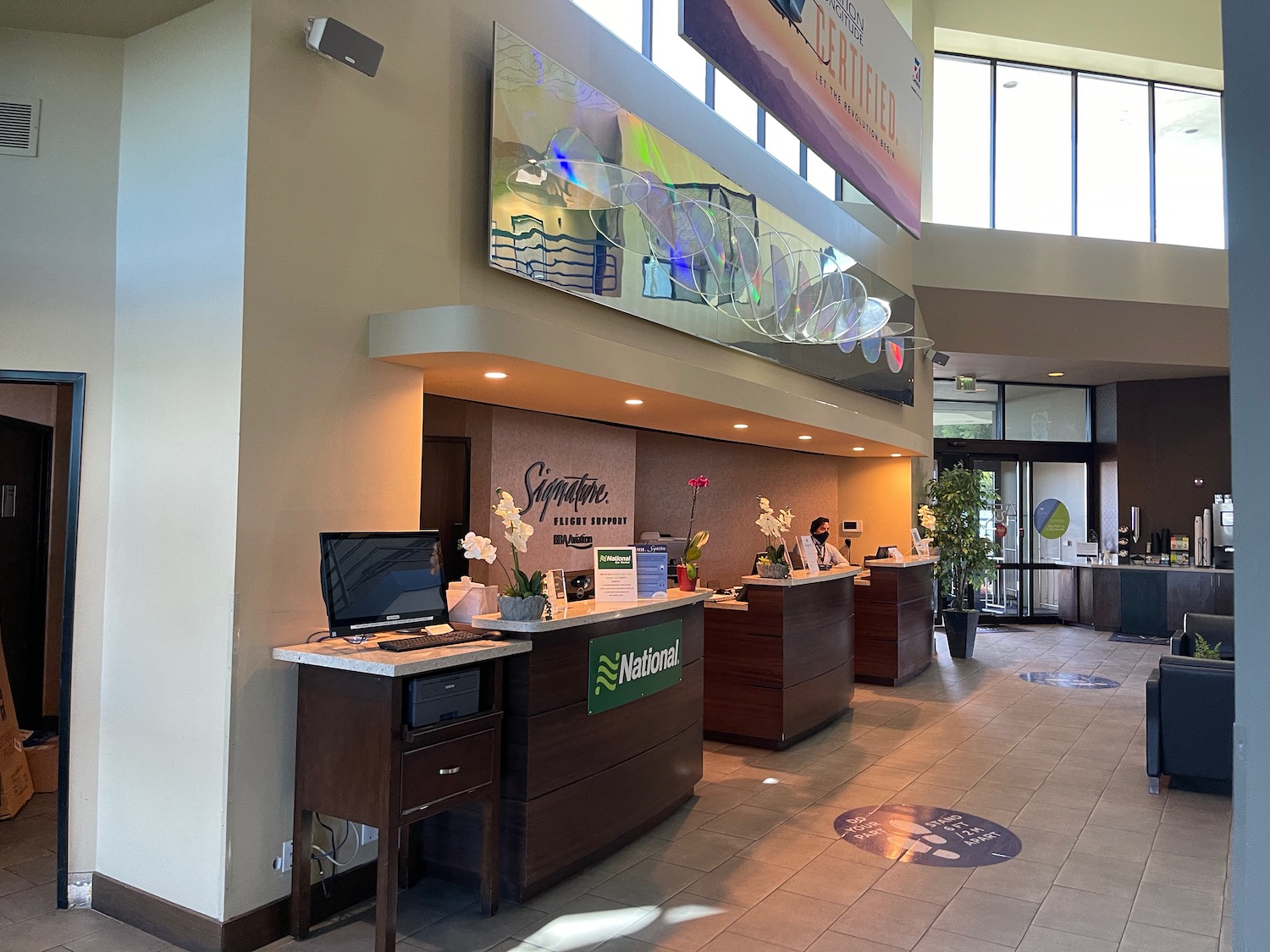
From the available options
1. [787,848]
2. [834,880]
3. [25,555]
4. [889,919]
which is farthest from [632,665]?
[25,555]

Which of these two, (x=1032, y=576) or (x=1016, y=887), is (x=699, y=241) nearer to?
(x=1016, y=887)

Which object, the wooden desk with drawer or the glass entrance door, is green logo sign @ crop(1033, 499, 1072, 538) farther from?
the wooden desk with drawer

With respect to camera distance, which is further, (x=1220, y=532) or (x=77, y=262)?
(x=1220, y=532)

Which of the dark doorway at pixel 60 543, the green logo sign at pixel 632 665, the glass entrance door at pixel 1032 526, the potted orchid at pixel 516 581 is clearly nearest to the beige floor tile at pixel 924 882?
the green logo sign at pixel 632 665

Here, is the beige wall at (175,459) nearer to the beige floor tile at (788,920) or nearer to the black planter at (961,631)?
the beige floor tile at (788,920)

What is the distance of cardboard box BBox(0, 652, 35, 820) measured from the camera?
494 cm

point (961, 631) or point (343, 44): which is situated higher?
point (343, 44)

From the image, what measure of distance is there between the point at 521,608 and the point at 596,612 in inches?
19.2

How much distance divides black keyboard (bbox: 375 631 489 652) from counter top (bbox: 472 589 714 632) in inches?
4.1

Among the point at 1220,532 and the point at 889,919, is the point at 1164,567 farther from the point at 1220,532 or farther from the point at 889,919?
the point at 889,919

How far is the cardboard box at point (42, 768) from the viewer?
5.44 m

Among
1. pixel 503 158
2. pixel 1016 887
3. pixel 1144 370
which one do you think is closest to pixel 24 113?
pixel 503 158

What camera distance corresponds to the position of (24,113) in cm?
413

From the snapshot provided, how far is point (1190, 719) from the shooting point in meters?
5.78
